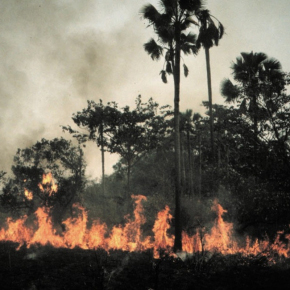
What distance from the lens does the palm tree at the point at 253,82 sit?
11305 millimetres

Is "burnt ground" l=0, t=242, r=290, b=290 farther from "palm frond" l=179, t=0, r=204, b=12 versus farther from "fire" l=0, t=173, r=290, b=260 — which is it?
"palm frond" l=179, t=0, r=204, b=12

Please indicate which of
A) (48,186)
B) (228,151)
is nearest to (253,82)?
(228,151)

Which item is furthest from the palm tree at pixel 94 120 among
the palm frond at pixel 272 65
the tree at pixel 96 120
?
the palm frond at pixel 272 65

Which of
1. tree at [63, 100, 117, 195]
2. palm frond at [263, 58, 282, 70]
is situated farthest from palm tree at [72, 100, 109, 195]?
palm frond at [263, 58, 282, 70]

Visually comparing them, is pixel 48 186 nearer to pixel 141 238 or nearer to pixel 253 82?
pixel 141 238

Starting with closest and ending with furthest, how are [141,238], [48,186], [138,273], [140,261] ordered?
[138,273], [140,261], [141,238], [48,186]

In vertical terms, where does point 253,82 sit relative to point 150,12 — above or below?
below

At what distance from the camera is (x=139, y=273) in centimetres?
992

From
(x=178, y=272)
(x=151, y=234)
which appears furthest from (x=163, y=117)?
(x=178, y=272)

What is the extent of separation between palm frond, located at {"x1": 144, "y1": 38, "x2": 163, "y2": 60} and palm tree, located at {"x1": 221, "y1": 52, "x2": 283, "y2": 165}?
482cm

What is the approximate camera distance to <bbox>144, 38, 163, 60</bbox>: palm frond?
649 inches

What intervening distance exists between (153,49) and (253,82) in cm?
696

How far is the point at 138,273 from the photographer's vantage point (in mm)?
9922

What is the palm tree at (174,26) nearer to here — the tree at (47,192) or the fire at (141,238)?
the fire at (141,238)
